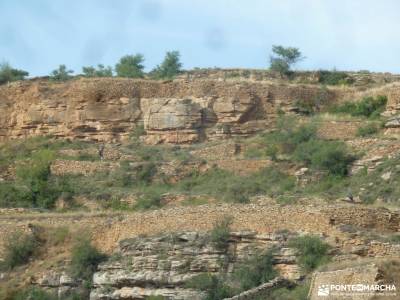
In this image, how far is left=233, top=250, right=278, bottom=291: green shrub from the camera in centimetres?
3111

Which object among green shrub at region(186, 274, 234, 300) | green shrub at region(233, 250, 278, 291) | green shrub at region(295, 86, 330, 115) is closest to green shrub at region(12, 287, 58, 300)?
green shrub at region(186, 274, 234, 300)

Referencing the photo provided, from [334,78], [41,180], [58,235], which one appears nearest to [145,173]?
[41,180]

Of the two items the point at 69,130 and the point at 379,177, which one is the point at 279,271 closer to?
the point at 379,177

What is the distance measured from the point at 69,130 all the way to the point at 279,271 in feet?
44.9

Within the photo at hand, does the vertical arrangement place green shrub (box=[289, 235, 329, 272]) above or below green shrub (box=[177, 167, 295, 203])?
below

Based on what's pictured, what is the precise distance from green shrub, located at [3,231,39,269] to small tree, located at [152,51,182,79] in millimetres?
12908

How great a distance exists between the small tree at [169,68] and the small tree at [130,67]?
0.55 meters

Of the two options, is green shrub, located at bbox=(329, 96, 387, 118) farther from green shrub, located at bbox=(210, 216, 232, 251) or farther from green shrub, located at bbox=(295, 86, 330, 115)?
green shrub, located at bbox=(210, 216, 232, 251)

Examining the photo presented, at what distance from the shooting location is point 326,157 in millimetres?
39031

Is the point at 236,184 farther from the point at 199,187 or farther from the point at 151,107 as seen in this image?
the point at 151,107

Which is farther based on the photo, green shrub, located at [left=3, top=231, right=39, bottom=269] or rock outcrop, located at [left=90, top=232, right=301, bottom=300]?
green shrub, located at [left=3, top=231, right=39, bottom=269]

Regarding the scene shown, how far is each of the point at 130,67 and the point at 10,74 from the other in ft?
12.6

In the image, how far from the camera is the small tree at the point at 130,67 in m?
47.7

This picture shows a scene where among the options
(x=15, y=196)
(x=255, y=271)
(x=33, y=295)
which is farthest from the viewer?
(x=15, y=196)
